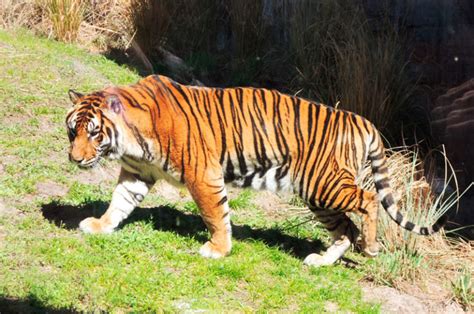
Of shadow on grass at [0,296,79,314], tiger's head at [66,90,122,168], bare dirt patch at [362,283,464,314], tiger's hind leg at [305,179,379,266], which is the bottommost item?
shadow on grass at [0,296,79,314]

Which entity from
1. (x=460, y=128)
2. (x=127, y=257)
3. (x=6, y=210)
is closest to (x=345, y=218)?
(x=127, y=257)

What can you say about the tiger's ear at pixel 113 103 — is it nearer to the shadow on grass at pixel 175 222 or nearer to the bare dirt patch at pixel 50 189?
the shadow on grass at pixel 175 222

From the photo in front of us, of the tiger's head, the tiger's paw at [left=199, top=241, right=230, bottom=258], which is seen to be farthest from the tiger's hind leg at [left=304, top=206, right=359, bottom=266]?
the tiger's head

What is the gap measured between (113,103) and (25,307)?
1.94m

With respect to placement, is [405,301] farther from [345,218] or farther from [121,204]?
[121,204]

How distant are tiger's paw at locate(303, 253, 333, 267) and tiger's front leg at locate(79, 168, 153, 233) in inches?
64.1

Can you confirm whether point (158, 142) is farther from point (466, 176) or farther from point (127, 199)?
point (466, 176)

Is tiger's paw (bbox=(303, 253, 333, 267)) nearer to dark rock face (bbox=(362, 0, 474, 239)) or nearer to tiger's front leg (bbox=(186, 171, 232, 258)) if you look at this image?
tiger's front leg (bbox=(186, 171, 232, 258))

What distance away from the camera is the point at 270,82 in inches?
512

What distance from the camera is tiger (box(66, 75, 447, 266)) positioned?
23.0 ft

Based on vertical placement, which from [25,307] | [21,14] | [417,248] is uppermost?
[21,14]

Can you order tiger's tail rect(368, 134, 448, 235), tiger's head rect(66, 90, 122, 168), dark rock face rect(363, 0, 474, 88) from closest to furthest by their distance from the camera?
tiger's head rect(66, 90, 122, 168), tiger's tail rect(368, 134, 448, 235), dark rock face rect(363, 0, 474, 88)

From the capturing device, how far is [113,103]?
7.00 metres

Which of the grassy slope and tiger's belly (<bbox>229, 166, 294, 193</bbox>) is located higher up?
tiger's belly (<bbox>229, 166, 294, 193</bbox>)
